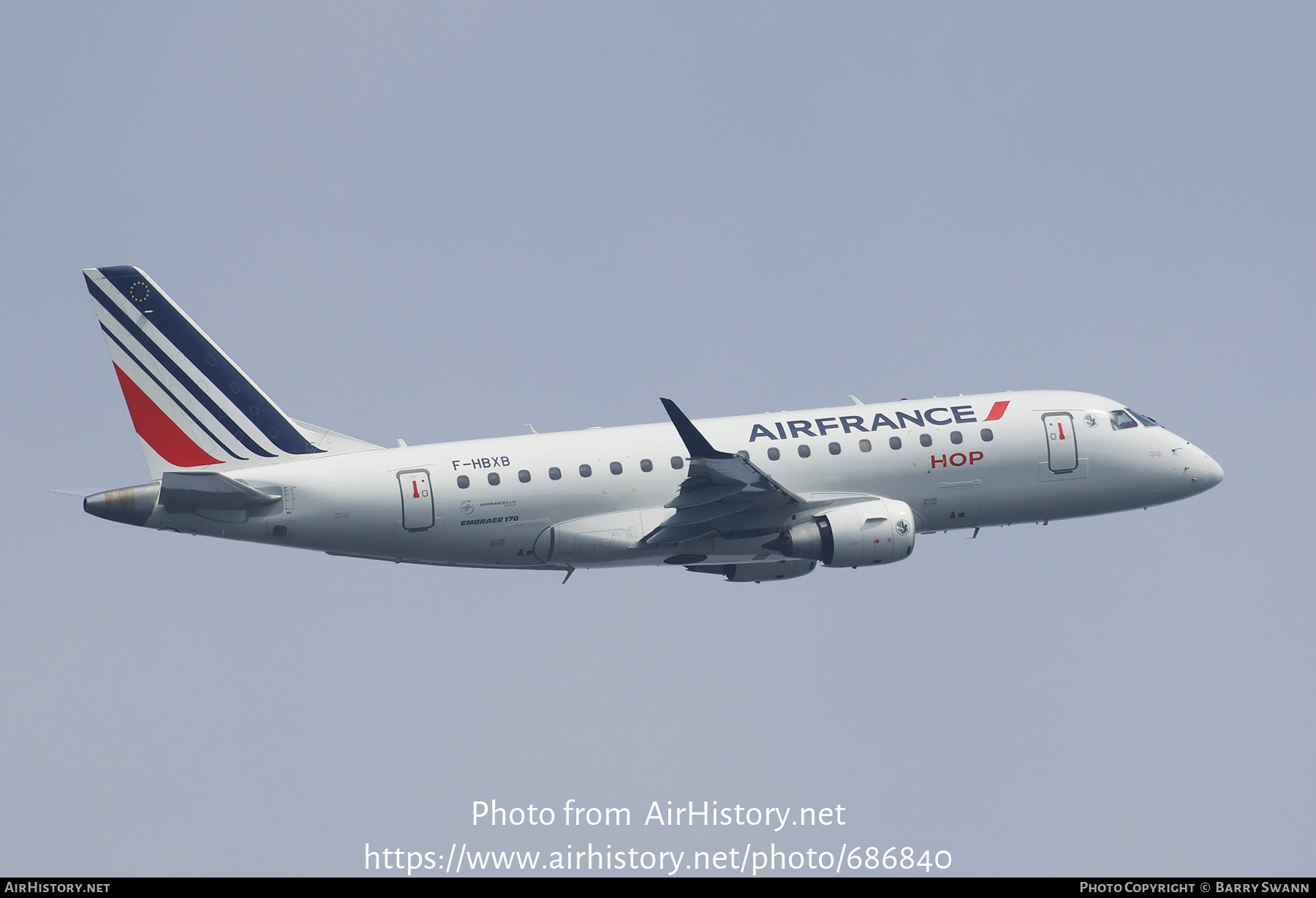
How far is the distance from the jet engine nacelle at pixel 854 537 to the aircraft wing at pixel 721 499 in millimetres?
975

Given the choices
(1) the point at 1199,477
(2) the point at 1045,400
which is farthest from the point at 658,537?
(1) the point at 1199,477

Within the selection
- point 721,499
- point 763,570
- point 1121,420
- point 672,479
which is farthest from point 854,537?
point 1121,420

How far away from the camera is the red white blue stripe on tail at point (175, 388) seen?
5219 cm

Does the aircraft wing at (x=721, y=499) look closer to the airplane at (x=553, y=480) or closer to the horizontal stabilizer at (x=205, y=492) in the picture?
the airplane at (x=553, y=480)

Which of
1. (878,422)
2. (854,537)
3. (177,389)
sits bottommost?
(854,537)

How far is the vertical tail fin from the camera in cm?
5219

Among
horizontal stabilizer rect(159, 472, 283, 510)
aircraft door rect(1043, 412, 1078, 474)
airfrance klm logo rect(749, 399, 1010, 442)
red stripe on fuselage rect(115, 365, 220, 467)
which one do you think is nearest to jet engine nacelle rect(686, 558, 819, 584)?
airfrance klm logo rect(749, 399, 1010, 442)

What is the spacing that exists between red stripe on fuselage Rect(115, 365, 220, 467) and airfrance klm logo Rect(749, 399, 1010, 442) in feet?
59.5

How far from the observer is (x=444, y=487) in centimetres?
5234

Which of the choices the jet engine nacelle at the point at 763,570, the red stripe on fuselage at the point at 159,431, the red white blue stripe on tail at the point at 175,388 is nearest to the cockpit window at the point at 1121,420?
the jet engine nacelle at the point at 763,570

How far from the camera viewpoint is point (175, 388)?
52.5m

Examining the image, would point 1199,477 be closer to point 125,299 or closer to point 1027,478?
point 1027,478

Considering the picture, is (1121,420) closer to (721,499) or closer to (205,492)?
(721,499)

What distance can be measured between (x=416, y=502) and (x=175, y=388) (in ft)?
28.0
